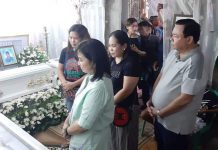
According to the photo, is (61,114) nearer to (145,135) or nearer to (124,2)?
(145,135)

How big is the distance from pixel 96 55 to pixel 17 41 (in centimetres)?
187

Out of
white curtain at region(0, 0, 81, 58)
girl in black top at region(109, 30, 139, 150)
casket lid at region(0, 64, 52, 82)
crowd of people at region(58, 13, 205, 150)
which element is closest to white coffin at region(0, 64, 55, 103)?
casket lid at region(0, 64, 52, 82)

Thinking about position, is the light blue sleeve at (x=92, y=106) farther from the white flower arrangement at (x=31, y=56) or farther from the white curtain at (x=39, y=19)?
the white curtain at (x=39, y=19)

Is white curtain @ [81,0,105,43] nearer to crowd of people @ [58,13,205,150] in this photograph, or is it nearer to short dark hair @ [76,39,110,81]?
crowd of people @ [58,13,205,150]

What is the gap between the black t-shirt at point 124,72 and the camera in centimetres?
166

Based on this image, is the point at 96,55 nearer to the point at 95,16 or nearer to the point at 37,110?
the point at 37,110

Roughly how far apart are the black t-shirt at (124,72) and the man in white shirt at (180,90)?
18 centimetres

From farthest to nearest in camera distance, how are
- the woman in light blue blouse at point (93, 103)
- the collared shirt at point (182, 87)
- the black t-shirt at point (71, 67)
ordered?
the black t-shirt at point (71, 67) < the collared shirt at point (182, 87) < the woman in light blue blouse at point (93, 103)

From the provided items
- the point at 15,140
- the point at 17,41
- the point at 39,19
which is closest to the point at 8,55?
the point at 17,41

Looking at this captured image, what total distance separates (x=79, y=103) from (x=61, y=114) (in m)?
1.78

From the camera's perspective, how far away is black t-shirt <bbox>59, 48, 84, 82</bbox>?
6.64ft

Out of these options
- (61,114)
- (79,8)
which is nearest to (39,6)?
(79,8)

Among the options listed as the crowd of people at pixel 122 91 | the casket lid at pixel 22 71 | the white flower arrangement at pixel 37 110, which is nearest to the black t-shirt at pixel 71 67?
the crowd of people at pixel 122 91

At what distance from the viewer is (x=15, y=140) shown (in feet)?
3.76
